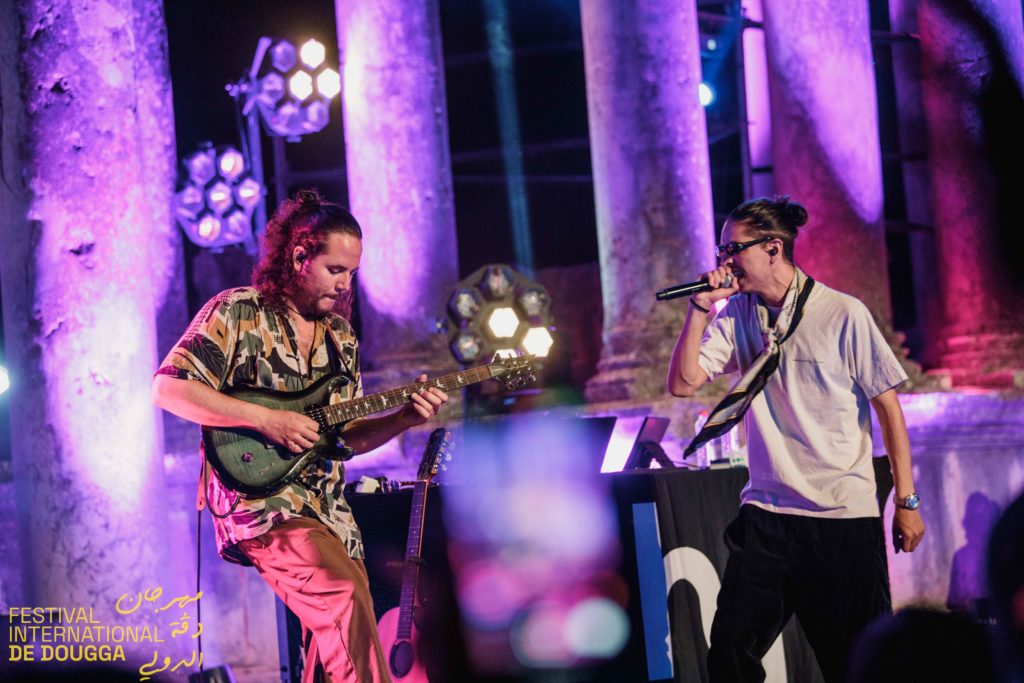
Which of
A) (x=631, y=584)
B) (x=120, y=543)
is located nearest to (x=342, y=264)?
(x=631, y=584)

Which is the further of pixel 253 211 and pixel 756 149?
pixel 756 149

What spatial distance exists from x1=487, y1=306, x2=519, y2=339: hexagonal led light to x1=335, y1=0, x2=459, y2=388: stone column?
76 cm

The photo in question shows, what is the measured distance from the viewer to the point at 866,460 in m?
4.18

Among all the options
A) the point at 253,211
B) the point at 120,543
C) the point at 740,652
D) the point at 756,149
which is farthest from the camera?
the point at 756,149

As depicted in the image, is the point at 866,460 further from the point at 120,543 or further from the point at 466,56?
the point at 466,56

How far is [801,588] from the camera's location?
418cm

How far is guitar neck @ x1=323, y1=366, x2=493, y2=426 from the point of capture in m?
4.04

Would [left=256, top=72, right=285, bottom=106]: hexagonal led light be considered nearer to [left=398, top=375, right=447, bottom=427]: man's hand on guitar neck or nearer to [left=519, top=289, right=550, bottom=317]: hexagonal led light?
[left=519, top=289, right=550, bottom=317]: hexagonal led light

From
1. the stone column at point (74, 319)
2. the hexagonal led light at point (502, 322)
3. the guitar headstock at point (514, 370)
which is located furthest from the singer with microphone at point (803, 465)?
the hexagonal led light at point (502, 322)

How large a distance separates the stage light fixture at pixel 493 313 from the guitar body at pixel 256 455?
15.1 feet

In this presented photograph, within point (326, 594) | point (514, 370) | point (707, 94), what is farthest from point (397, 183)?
point (326, 594)

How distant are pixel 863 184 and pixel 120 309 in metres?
5.89

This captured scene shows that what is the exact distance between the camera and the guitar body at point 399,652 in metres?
4.93

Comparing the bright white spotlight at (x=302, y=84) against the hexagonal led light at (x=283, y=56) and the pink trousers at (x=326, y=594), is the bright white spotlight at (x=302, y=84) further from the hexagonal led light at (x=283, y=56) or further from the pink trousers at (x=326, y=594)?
the pink trousers at (x=326, y=594)
